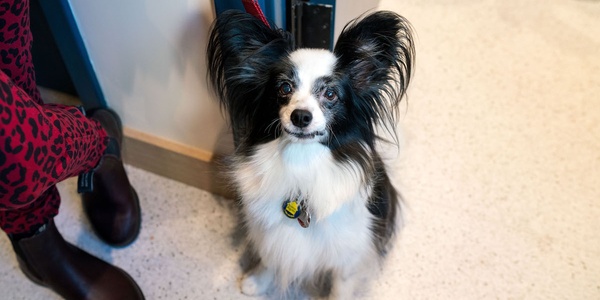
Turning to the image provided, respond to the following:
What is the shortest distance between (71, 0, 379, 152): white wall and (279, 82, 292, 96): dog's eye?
308 mm

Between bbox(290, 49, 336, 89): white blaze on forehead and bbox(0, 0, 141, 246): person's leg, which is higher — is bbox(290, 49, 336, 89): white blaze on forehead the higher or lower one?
the higher one

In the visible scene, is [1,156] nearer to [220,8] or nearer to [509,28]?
[220,8]

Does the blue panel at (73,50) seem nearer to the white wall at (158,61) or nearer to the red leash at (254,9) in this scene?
the white wall at (158,61)

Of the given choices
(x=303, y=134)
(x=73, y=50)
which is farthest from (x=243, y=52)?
(x=73, y=50)

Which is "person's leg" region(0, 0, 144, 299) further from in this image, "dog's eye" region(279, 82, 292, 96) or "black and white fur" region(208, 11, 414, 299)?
"dog's eye" region(279, 82, 292, 96)

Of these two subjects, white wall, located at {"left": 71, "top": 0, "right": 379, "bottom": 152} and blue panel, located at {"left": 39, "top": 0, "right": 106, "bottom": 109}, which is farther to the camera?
blue panel, located at {"left": 39, "top": 0, "right": 106, "bottom": 109}

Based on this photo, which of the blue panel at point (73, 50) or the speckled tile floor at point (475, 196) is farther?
the speckled tile floor at point (475, 196)

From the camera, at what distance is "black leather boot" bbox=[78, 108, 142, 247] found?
152 centimetres

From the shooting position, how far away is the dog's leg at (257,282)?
4.75 feet

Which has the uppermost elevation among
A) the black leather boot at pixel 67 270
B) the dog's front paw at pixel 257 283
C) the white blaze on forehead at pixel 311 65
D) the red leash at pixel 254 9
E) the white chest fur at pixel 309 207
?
the red leash at pixel 254 9

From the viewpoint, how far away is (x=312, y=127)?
0.97 meters

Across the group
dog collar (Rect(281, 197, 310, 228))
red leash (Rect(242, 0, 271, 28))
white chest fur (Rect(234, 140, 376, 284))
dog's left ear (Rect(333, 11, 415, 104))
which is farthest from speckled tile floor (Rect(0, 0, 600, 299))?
red leash (Rect(242, 0, 271, 28))

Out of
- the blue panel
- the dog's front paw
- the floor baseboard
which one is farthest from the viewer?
the floor baseboard

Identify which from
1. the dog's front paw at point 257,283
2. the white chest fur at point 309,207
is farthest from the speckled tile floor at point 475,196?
the white chest fur at point 309,207
